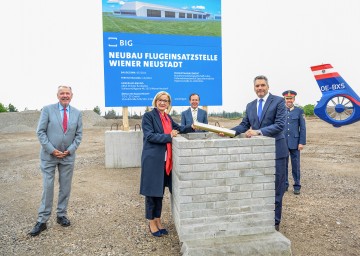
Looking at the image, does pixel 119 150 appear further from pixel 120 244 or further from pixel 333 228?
pixel 333 228

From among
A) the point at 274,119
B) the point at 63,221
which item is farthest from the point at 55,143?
the point at 274,119

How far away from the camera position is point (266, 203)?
10.0 feet

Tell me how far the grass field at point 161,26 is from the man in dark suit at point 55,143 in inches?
165

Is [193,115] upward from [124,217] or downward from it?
upward

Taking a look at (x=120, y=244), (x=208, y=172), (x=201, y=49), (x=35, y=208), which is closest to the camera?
(x=208, y=172)

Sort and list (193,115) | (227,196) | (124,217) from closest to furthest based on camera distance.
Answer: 1. (227,196)
2. (124,217)
3. (193,115)

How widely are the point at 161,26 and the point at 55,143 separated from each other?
512 cm

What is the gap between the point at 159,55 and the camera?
7.61 meters

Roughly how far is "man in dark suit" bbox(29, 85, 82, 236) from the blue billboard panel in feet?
12.1

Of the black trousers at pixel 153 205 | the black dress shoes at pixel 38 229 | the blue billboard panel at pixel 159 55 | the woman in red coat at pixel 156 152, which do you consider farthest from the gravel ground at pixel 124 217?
the blue billboard panel at pixel 159 55

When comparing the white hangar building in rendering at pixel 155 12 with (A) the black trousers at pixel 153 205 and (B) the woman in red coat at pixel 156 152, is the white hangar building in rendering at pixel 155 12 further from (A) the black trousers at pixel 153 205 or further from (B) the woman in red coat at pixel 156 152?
(A) the black trousers at pixel 153 205

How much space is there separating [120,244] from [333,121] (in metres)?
10.3

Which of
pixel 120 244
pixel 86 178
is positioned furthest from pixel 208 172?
pixel 86 178

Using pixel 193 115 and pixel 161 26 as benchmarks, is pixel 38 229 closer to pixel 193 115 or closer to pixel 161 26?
pixel 193 115
